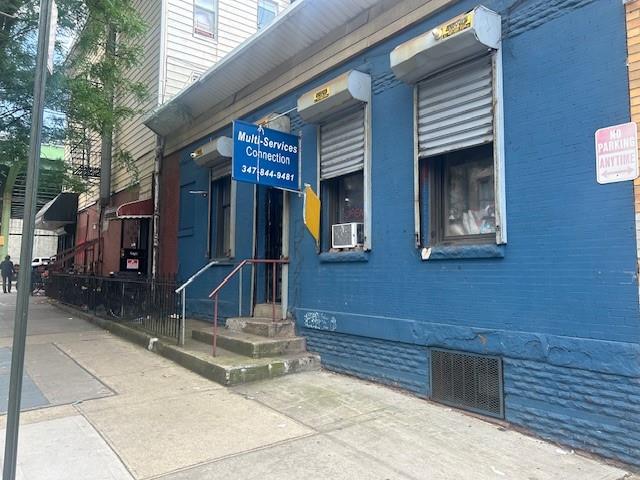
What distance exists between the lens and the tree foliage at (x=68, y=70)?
9.27 m

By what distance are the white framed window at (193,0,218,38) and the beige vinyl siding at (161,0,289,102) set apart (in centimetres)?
11

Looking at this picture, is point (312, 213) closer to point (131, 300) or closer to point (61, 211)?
point (131, 300)

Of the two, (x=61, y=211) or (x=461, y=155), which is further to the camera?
(x=61, y=211)

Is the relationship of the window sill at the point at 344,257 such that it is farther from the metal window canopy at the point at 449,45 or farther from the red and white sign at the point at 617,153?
the red and white sign at the point at 617,153

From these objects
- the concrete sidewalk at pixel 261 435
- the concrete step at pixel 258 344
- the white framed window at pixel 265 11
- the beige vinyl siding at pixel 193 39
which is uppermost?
the white framed window at pixel 265 11

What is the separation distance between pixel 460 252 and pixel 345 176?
2497 mm

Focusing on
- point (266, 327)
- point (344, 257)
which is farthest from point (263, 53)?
point (266, 327)

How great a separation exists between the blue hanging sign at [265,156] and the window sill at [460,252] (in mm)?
2642

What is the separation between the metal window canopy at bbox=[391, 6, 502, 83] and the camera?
4.97 metres

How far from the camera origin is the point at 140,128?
14414mm

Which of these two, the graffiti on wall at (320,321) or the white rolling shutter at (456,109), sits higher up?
the white rolling shutter at (456,109)

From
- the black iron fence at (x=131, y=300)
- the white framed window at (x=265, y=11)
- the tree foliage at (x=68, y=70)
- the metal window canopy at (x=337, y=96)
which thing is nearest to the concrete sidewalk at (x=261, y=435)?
the black iron fence at (x=131, y=300)

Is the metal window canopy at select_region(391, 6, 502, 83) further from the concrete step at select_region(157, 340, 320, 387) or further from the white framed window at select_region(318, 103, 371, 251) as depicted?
the concrete step at select_region(157, 340, 320, 387)

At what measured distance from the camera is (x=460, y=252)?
5.36 m
